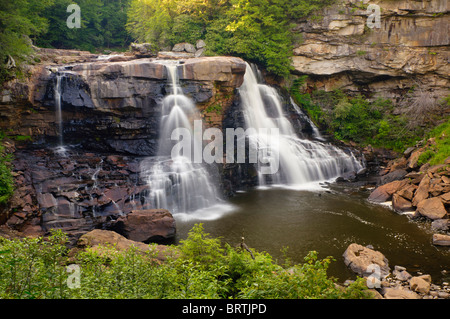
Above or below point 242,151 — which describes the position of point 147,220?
below

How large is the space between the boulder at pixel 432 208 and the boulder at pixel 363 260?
461 cm

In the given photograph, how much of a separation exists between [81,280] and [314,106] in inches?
966

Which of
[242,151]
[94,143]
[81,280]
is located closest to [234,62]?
[242,151]

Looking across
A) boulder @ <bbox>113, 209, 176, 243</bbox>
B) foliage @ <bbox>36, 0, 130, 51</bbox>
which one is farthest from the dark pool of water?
foliage @ <bbox>36, 0, 130, 51</bbox>

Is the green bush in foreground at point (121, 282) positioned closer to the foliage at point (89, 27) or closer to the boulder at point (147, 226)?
the boulder at point (147, 226)

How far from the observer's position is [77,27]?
29531 millimetres

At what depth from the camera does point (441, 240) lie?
10797 mm

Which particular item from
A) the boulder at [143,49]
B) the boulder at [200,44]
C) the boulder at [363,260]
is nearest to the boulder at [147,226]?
the boulder at [363,260]

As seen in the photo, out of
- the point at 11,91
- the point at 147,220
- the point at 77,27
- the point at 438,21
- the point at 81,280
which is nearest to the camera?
the point at 81,280

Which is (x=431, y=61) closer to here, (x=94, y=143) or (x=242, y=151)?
(x=242, y=151)

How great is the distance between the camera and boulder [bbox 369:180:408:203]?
15.5m

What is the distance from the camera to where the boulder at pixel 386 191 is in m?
15.5

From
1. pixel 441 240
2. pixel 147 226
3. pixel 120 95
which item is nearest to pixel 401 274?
pixel 441 240
